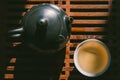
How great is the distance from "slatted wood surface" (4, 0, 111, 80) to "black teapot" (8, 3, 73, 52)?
6.5 inches

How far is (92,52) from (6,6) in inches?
22.1

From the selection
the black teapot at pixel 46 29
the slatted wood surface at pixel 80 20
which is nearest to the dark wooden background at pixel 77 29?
the slatted wood surface at pixel 80 20

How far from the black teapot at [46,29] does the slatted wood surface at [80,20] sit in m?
0.16

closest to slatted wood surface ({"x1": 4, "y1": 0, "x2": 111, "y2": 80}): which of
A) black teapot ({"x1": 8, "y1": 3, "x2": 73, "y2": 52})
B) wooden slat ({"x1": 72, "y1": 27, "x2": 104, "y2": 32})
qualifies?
wooden slat ({"x1": 72, "y1": 27, "x2": 104, "y2": 32})

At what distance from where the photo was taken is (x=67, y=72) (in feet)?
7.27

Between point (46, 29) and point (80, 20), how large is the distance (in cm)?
30

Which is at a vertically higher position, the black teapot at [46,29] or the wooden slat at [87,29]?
the black teapot at [46,29]

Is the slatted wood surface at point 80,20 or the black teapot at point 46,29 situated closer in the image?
the black teapot at point 46,29

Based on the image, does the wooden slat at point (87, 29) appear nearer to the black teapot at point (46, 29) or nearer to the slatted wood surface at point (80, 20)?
the slatted wood surface at point (80, 20)

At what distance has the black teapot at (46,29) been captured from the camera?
2.01 m

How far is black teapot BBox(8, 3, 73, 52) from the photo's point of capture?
2.01 metres

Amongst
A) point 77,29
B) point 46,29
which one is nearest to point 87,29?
point 77,29

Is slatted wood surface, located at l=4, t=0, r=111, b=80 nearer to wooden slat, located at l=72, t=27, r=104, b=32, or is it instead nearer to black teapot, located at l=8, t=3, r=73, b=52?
wooden slat, located at l=72, t=27, r=104, b=32

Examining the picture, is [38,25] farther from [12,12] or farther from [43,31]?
[12,12]
